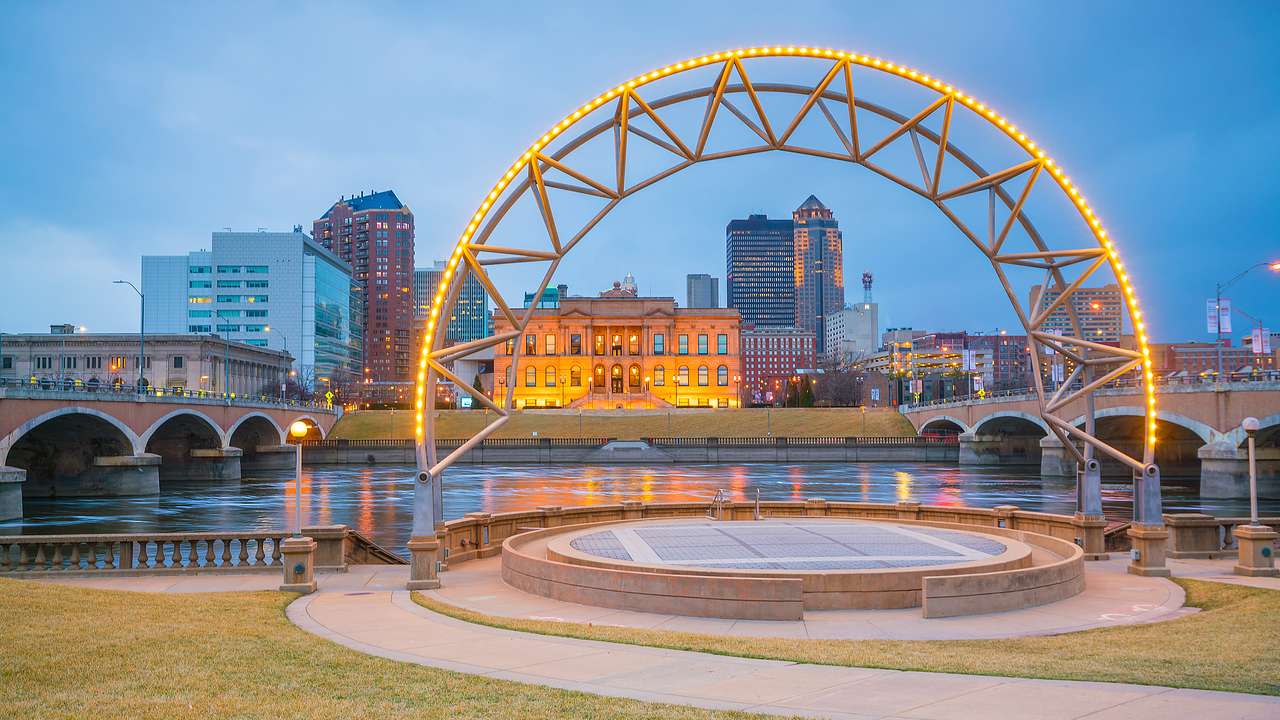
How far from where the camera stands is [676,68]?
73.3 ft

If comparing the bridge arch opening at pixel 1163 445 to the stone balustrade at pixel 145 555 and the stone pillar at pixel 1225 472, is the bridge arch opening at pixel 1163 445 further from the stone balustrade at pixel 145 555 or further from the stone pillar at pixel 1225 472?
the stone balustrade at pixel 145 555

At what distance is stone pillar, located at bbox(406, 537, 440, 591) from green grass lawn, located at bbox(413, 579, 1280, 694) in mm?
3441

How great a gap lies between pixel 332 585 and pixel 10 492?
39.7m

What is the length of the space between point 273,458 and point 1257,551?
101579 millimetres

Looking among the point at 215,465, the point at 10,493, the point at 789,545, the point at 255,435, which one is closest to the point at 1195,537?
the point at 789,545

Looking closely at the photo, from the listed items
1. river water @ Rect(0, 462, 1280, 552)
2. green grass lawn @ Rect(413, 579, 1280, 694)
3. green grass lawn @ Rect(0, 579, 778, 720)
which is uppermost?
green grass lawn @ Rect(0, 579, 778, 720)

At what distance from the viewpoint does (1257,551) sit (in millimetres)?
20453

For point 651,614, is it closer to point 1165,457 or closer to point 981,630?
point 981,630

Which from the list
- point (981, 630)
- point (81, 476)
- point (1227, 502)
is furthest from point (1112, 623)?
point (81, 476)

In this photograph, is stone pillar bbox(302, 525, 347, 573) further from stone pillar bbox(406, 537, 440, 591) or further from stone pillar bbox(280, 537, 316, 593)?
stone pillar bbox(406, 537, 440, 591)

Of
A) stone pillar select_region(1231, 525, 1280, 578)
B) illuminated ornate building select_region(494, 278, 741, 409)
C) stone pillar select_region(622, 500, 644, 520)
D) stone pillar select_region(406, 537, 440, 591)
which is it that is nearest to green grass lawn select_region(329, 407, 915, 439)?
illuminated ornate building select_region(494, 278, 741, 409)

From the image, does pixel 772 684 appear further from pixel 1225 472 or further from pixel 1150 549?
pixel 1225 472

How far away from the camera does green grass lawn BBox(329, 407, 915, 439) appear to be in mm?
123938

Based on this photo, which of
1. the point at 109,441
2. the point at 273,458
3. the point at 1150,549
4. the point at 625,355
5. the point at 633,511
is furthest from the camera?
the point at 625,355
